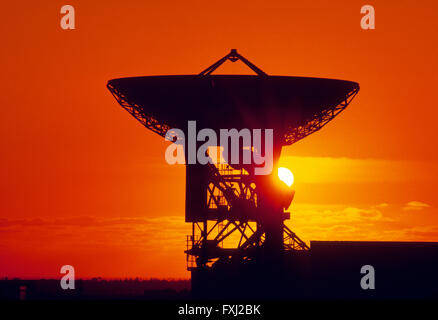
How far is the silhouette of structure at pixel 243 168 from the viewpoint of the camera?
67938mm

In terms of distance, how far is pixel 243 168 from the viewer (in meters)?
71.9

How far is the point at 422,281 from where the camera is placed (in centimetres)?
7394

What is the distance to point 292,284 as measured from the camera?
2776 inches

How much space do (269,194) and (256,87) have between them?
7.33 meters

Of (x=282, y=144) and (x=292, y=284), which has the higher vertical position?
(x=282, y=144)

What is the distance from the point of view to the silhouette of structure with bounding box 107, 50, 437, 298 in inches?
2675

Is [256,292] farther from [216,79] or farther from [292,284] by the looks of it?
[216,79]

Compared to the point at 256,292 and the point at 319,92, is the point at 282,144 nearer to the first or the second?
the point at 319,92
